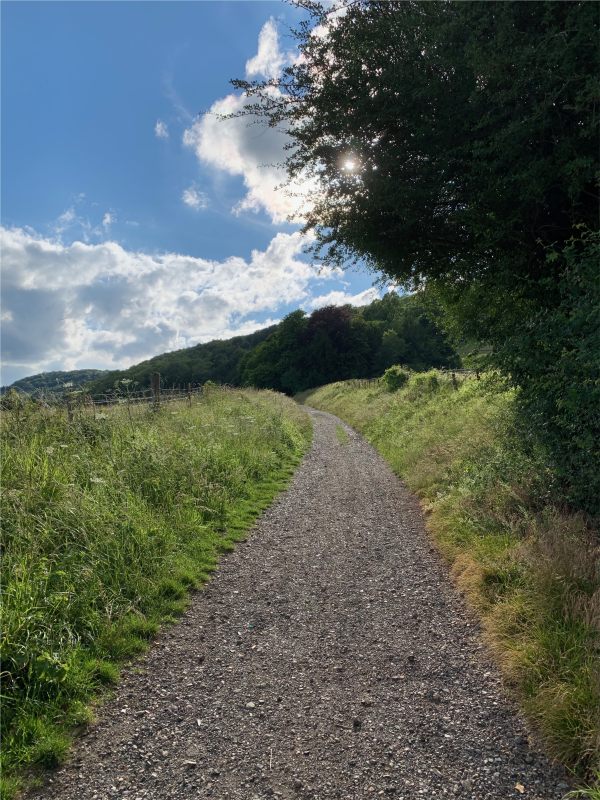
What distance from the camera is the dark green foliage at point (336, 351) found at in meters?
75.8

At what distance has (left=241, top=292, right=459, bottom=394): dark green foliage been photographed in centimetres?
7581

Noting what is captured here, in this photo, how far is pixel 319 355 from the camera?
3000 inches

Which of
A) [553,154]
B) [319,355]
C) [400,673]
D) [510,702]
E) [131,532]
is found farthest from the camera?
[319,355]

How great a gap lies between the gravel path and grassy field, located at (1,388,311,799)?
1.09ft

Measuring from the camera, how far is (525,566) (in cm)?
494

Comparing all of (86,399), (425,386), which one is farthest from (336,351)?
(86,399)

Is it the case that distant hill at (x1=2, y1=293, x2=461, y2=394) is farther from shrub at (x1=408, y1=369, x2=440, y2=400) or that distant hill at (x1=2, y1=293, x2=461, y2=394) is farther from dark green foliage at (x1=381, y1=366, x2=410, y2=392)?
shrub at (x1=408, y1=369, x2=440, y2=400)

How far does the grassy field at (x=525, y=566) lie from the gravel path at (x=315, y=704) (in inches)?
8.8

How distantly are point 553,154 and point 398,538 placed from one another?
637cm

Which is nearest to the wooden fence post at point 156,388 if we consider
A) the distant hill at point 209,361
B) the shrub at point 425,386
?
the shrub at point 425,386

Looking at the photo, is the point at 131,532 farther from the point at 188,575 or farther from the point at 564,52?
the point at 564,52

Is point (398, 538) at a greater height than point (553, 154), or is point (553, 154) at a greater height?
point (553, 154)

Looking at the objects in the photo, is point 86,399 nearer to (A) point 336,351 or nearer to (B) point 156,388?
(B) point 156,388

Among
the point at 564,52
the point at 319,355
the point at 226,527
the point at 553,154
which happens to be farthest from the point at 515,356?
the point at 319,355
